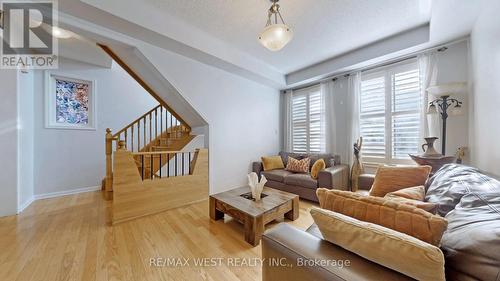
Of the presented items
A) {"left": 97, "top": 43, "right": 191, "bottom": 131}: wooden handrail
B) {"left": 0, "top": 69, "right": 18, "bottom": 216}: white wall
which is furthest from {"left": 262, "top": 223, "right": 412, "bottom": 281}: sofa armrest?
{"left": 0, "top": 69, "right": 18, "bottom": 216}: white wall

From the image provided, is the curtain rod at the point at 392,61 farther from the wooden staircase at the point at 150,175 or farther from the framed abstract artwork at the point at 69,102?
the framed abstract artwork at the point at 69,102

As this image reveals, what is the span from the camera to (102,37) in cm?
237

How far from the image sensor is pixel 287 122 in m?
4.70

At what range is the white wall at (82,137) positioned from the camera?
3.36 metres

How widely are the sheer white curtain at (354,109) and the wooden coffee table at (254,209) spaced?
1819 mm

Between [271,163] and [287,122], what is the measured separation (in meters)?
1.31

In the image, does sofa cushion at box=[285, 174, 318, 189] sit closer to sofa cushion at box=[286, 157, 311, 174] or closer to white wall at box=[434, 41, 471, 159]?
sofa cushion at box=[286, 157, 311, 174]

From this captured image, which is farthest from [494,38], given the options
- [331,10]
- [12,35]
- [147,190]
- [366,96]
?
[12,35]

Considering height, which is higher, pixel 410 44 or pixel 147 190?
pixel 410 44

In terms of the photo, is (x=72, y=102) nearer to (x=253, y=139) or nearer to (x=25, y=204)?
(x=25, y=204)

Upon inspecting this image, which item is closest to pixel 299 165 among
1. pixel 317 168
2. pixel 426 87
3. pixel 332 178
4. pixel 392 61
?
pixel 317 168

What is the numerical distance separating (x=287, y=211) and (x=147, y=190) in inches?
75.2

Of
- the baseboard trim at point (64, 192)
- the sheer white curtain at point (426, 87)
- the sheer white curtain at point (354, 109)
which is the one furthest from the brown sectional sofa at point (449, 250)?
the baseboard trim at point (64, 192)

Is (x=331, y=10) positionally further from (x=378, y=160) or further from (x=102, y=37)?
(x=102, y=37)
